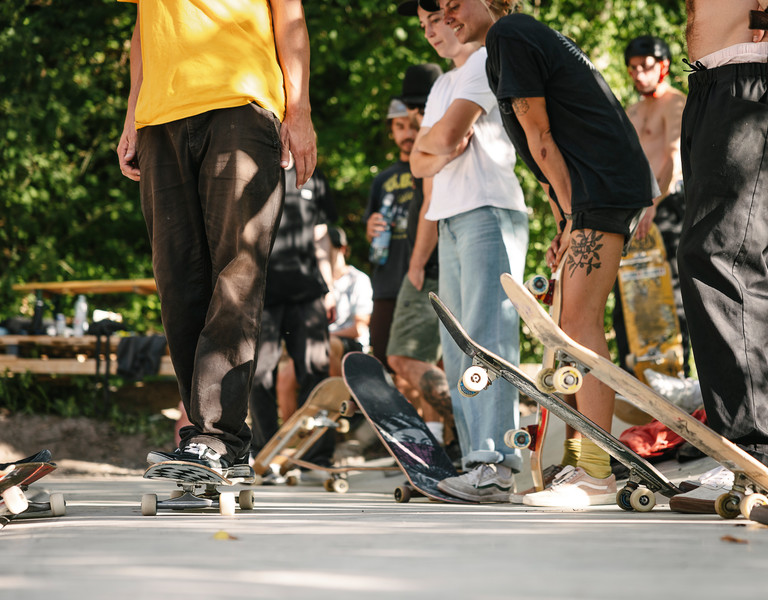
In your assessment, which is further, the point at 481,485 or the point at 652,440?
the point at 652,440

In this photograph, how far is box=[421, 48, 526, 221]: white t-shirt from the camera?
3.96 metres

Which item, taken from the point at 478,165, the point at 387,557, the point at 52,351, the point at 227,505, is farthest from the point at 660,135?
the point at 52,351

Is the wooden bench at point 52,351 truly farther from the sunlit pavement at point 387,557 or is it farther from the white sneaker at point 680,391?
the sunlit pavement at point 387,557

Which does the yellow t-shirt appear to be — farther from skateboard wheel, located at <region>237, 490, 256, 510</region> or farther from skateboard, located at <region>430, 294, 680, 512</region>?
skateboard wheel, located at <region>237, 490, 256, 510</region>

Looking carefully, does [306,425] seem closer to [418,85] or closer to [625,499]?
[418,85]

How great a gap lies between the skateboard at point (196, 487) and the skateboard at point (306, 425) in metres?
2.38

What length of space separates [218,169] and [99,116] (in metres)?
10.5

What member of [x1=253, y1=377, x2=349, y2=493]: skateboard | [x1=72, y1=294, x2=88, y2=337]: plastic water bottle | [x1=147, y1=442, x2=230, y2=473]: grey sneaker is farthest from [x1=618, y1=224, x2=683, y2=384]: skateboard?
[x1=72, y1=294, x2=88, y2=337]: plastic water bottle

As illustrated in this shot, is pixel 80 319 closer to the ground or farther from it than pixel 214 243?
closer to the ground

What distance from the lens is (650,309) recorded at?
6316mm

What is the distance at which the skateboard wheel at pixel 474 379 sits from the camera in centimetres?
302

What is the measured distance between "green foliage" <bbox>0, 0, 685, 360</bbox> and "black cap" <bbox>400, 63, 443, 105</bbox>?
17.7 feet

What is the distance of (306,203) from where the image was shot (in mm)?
6250

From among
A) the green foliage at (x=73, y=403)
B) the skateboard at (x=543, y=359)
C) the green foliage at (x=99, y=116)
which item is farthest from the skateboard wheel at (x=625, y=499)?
the green foliage at (x=99, y=116)
